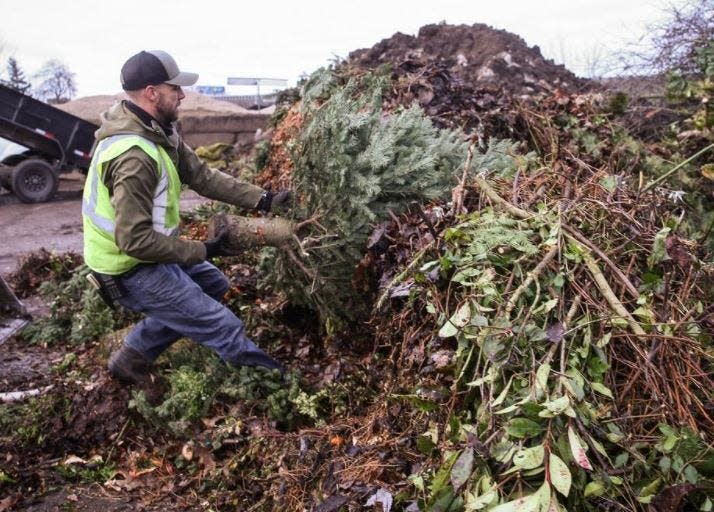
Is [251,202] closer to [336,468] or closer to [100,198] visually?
[100,198]

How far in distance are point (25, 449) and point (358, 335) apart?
7.15 ft

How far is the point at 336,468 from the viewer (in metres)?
2.91

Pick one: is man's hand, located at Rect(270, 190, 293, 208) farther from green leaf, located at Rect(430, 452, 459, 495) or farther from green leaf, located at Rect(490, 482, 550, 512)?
green leaf, located at Rect(490, 482, 550, 512)

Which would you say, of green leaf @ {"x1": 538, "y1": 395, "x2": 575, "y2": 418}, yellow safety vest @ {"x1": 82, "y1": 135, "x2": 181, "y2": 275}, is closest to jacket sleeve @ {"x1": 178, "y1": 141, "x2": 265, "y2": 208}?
yellow safety vest @ {"x1": 82, "y1": 135, "x2": 181, "y2": 275}

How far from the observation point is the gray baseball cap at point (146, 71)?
3.56 metres

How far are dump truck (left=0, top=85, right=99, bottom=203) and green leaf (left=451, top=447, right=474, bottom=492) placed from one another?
1049 cm

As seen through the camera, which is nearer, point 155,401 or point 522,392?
point 522,392

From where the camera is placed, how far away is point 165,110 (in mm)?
3658

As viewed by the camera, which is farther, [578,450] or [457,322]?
[457,322]

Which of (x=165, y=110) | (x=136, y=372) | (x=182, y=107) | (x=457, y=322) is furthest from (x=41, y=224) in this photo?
(x=457, y=322)

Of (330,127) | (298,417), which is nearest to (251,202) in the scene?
(330,127)

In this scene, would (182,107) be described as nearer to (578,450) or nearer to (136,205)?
(136,205)

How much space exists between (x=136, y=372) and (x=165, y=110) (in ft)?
5.68

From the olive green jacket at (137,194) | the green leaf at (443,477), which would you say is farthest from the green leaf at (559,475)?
the olive green jacket at (137,194)
